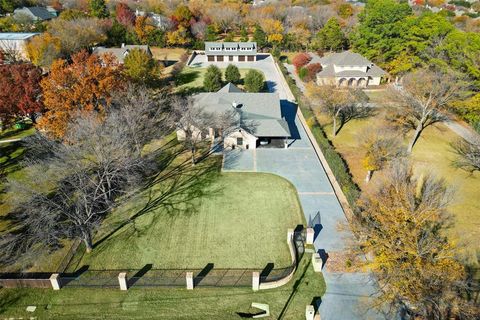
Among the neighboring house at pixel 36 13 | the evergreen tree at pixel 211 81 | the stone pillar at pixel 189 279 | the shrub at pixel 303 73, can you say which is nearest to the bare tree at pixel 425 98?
the shrub at pixel 303 73

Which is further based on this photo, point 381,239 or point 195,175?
point 195,175

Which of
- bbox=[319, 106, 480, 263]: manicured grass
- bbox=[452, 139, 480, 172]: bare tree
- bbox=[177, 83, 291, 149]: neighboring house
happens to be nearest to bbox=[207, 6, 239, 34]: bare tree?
bbox=[177, 83, 291, 149]: neighboring house

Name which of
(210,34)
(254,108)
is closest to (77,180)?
(254,108)

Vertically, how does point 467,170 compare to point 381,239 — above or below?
below

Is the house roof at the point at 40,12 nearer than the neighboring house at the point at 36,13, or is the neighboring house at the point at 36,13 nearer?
the neighboring house at the point at 36,13

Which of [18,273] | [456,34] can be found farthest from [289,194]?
[456,34]

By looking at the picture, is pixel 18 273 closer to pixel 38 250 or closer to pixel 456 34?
pixel 38 250

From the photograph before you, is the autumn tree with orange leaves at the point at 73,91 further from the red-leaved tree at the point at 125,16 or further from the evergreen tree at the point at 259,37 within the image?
the red-leaved tree at the point at 125,16
